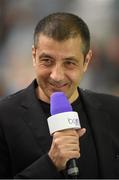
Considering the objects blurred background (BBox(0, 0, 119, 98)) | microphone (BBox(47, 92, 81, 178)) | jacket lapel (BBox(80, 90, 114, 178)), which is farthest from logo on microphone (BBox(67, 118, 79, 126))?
blurred background (BBox(0, 0, 119, 98))

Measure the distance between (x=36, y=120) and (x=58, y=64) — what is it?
209mm

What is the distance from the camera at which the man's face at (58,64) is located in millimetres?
1249

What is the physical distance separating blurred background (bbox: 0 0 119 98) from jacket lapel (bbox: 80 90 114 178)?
0.88 metres

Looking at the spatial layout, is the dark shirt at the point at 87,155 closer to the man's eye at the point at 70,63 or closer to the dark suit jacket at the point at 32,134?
the dark suit jacket at the point at 32,134

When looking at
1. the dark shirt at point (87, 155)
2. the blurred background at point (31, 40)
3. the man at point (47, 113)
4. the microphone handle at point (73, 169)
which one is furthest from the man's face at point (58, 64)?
the blurred background at point (31, 40)

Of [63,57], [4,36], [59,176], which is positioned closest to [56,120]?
[59,176]

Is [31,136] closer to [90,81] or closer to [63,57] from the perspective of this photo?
[63,57]

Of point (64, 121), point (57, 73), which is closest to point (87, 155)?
point (57, 73)

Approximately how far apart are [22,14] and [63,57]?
137cm

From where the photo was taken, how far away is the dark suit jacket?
1.27 metres

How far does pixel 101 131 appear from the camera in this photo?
1.40 metres

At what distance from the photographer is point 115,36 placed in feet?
8.09

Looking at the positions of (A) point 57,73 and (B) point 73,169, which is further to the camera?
(A) point 57,73

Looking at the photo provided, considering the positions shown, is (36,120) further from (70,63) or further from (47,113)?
(70,63)
